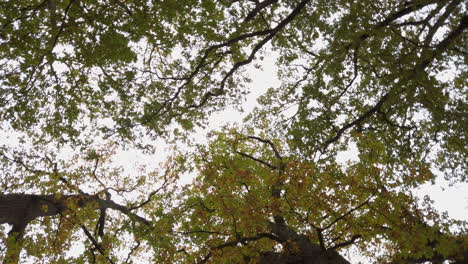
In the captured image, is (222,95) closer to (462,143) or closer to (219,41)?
(219,41)

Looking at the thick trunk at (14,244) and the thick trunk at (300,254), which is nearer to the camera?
the thick trunk at (300,254)

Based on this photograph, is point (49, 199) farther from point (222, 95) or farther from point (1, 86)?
point (222, 95)

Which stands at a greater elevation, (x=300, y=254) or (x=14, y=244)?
(x=14, y=244)

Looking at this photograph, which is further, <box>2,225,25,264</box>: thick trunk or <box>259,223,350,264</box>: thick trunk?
<box>2,225,25,264</box>: thick trunk

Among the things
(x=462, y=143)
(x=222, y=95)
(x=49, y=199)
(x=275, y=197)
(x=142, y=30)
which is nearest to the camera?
(x=462, y=143)

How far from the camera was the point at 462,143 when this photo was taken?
7098mm

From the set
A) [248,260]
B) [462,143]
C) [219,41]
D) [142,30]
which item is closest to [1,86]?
[142,30]

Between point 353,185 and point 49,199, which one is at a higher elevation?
point 49,199

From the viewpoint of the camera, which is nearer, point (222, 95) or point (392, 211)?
point (392, 211)

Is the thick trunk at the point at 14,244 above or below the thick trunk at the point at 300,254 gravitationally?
above

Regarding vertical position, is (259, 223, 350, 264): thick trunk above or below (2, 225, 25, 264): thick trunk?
below


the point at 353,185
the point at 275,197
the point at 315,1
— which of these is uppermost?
the point at 315,1

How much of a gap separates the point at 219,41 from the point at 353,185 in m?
5.83

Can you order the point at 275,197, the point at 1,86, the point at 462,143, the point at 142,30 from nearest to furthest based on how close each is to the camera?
the point at 462,143 → the point at 1,86 → the point at 142,30 → the point at 275,197
